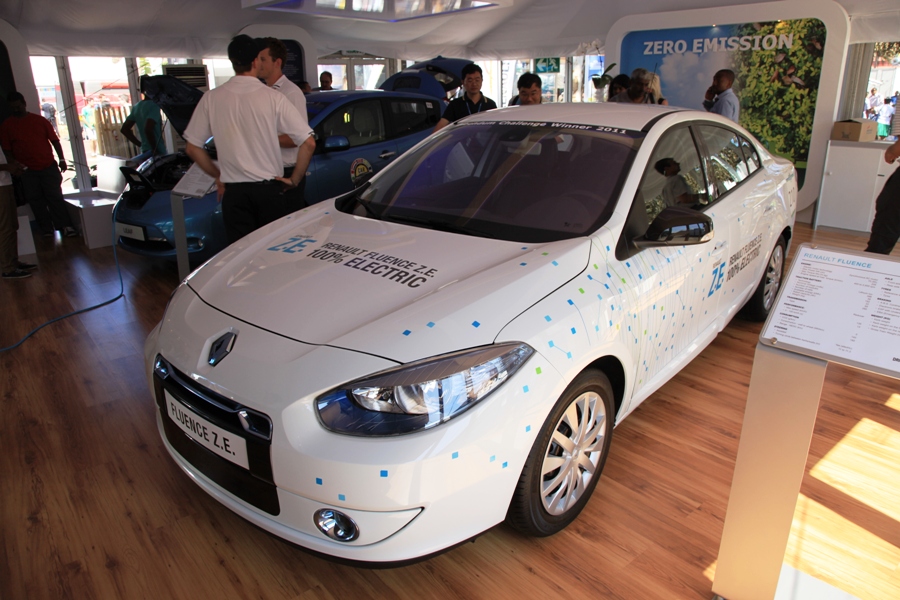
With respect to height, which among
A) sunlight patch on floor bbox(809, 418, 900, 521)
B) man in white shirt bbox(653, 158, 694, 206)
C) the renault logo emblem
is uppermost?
man in white shirt bbox(653, 158, 694, 206)

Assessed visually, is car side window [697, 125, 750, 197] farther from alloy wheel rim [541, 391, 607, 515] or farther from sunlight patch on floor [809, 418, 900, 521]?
alloy wheel rim [541, 391, 607, 515]

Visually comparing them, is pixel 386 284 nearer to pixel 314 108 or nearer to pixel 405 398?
pixel 405 398

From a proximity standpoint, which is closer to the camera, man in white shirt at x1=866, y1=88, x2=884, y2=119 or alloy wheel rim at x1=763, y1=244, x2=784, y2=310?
alloy wheel rim at x1=763, y1=244, x2=784, y2=310

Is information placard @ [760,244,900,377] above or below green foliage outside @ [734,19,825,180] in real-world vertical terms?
below

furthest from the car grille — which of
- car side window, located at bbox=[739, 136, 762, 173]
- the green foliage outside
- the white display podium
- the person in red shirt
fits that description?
the green foliage outside

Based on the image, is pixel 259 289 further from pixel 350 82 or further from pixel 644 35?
pixel 350 82

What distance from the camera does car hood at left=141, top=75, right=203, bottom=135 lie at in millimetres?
5246

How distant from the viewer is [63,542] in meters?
2.14

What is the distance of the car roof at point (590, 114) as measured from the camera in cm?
261

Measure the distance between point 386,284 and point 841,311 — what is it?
1270mm

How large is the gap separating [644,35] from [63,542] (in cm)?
829

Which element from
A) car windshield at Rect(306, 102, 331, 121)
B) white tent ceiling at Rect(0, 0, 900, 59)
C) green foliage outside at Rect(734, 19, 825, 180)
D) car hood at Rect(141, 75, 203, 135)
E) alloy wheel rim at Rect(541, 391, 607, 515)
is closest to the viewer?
alloy wheel rim at Rect(541, 391, 607, 515)

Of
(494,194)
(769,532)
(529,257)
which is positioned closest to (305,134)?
(494,194)

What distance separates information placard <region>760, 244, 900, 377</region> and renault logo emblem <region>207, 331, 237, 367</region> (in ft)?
4.82
